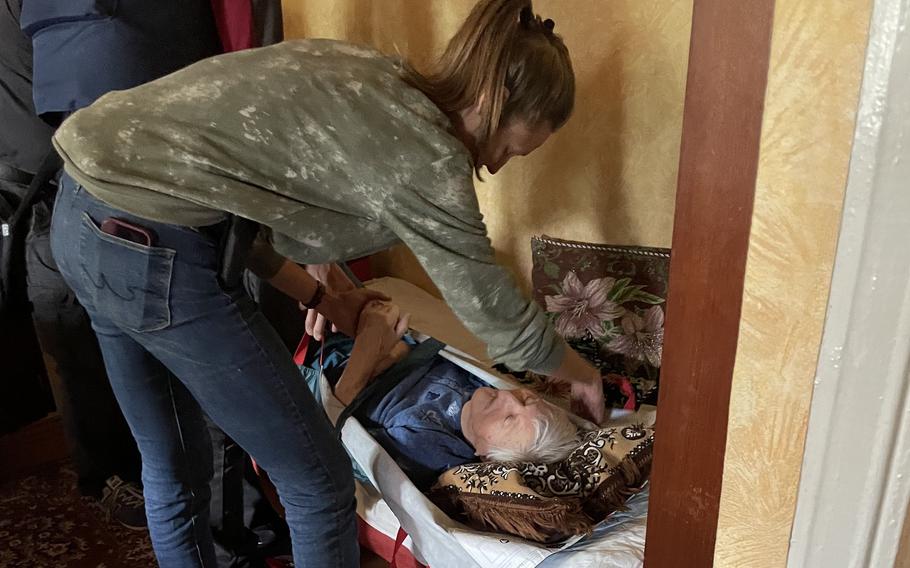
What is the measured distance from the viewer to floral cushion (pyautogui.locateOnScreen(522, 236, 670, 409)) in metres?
1.47

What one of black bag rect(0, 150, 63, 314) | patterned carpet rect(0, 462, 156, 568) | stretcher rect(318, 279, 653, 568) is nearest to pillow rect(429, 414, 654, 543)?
stretcher rect(318, 279, 653, 568)

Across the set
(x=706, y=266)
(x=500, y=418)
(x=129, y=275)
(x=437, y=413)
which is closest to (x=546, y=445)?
(x=500, y=418)

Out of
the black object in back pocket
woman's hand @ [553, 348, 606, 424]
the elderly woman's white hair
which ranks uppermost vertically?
the black object in back pocket

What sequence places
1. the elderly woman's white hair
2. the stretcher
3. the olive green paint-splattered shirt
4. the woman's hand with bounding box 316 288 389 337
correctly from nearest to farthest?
the olive green paint-splattered shirt < the stretcher < the elderly woman's white hair < the woman's hand with bounding box 316 288 389 337

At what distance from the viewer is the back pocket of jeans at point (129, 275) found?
0.95m

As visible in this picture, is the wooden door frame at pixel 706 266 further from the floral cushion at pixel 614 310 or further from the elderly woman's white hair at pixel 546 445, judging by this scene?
the floral cushion at pixel 614 310

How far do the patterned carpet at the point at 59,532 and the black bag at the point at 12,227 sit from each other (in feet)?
1.70

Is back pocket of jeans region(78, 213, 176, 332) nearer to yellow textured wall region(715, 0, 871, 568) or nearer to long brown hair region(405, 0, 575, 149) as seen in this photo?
long brown hair region(405, 0, 575, 149)

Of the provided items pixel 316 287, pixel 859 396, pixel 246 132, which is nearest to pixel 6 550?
pixel 316 287

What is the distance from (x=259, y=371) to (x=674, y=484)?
0.60 meters

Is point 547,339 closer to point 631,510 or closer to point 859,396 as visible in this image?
point 631,510

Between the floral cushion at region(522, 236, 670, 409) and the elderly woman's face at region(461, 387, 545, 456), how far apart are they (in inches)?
5.7

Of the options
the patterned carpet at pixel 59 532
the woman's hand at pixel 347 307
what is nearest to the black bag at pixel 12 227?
the patterned carpet at pixel 59 532

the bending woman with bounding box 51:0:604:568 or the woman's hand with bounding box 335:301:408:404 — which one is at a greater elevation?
the bending woman with bounding box 51:0:604:568
